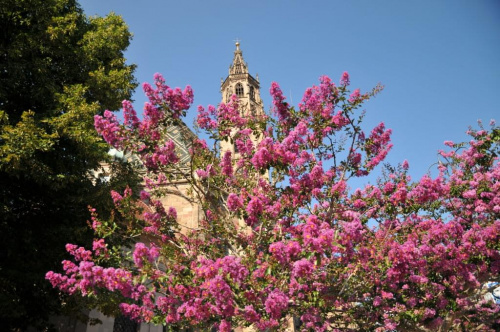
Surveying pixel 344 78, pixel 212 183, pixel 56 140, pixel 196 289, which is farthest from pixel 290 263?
pixel 56 140

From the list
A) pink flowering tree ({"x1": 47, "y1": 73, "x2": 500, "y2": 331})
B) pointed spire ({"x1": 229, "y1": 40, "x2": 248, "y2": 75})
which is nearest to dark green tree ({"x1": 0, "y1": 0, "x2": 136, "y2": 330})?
pink flowering tree ({"x1": 47, "y1": 73, "x2": 500, "y2": 331})

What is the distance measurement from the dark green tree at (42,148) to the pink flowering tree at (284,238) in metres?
0.87

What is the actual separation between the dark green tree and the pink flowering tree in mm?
868

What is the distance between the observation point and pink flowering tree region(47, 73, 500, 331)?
6309 millimetres

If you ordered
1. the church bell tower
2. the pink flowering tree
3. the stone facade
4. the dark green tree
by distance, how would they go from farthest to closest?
1. the church bell tower
2. the stone facade
3. the dark green tree
4. the pink flowering tree

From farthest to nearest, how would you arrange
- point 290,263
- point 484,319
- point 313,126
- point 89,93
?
point 484,319
point 89,93
point 313,126
point 290,263

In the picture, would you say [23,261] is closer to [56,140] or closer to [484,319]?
[56,140]

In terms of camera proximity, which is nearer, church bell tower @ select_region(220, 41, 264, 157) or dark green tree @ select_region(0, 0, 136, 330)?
dark green tree @ select_region(0, 0, 136, 330)

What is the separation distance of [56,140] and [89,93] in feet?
8.97

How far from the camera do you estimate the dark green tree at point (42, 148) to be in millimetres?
7648

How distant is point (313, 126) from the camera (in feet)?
27.9

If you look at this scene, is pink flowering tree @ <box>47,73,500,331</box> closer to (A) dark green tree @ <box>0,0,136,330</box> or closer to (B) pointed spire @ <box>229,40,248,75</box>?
(A) dark green tree @ <box>0,0,136,330</box>

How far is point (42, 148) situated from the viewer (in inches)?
300

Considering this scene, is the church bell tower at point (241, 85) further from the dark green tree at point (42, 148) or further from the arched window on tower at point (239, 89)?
the dark green tree at point (42, 148)
